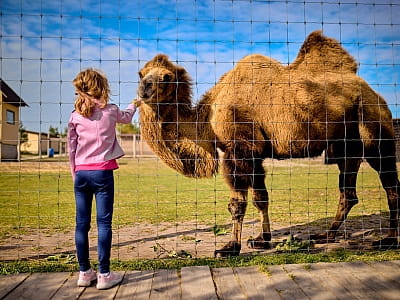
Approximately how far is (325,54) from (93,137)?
4.23m

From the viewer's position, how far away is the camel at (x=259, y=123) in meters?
5.12

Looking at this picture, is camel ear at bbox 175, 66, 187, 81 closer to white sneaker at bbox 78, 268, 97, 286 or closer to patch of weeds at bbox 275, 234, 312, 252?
patch of weeds at bbox 275, 234, 312, 252

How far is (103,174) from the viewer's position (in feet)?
11.0

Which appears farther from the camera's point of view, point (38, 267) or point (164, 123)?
point (164, 123)

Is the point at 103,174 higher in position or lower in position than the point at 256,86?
lower

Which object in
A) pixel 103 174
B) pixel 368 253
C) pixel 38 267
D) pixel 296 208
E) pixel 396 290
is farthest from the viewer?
pixel 296 208

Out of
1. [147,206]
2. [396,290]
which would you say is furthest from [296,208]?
[396,290]

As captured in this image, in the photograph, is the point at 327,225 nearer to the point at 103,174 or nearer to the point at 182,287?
the point at 182,287

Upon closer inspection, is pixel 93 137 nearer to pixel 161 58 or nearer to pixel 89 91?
pixel 89 91

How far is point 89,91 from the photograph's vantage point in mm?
3408

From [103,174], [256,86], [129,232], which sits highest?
[256,86]

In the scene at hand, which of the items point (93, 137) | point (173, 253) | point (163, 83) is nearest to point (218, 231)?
point (173, 253)

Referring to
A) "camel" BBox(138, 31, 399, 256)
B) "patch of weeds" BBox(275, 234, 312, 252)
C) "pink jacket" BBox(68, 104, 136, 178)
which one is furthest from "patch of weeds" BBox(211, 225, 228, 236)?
"pink jacket" BBox(68, 104, 136, 178)

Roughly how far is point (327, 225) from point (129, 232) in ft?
11.1
